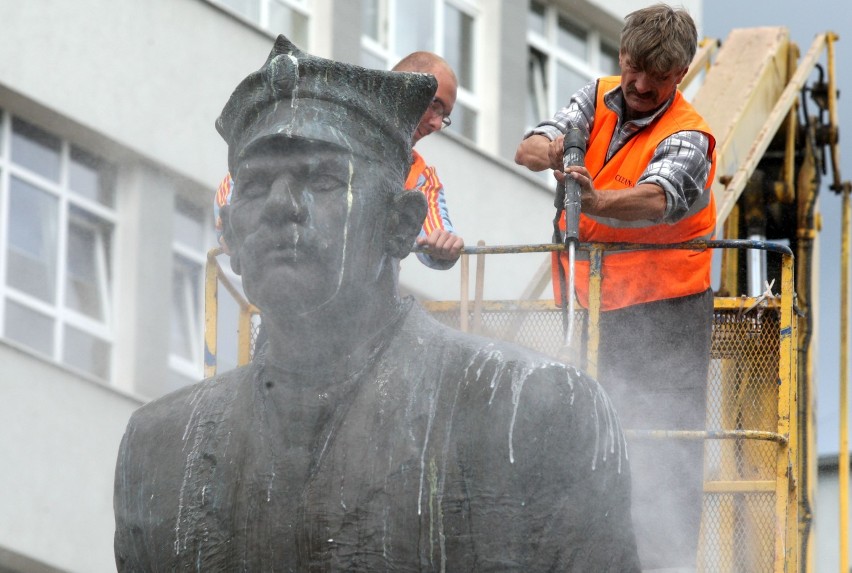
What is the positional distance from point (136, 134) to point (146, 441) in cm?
1664

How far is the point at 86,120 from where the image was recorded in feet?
76.1

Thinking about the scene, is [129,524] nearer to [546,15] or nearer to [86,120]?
[86,120]

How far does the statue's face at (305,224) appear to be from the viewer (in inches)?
263

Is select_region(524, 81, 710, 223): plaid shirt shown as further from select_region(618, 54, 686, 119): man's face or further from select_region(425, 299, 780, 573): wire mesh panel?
select_region(425, 299, 780, 573): wire mesh panel

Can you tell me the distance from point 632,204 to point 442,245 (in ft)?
2.08

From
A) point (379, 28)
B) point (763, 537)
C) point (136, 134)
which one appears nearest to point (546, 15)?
point (379, 28)

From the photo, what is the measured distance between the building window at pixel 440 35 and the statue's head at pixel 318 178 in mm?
20207

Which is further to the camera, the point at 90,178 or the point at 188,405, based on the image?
the point at 90,178

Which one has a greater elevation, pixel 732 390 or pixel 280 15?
pixel 280 15

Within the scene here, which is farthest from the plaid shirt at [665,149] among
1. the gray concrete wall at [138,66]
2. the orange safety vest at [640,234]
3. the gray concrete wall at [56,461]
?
the gray concrete wall at [138,66]

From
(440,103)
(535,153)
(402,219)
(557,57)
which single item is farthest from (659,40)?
(557,57)

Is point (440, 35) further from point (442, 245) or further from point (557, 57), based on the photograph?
point (442, 245)

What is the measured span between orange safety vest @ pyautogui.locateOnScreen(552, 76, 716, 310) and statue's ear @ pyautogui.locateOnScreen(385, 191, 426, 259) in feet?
6.18

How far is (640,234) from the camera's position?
8.87 metres
